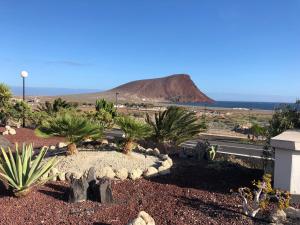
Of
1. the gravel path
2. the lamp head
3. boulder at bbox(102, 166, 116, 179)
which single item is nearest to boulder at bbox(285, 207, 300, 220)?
boulder at bbox(102, 166, 116, 179)

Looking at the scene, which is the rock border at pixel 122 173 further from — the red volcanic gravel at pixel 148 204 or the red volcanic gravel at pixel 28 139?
the red volcanic gravel at pixel 28 139

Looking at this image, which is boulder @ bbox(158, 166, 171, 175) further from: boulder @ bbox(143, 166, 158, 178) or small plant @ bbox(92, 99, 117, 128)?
small plant @ bbox(92, 99, 117, 128)

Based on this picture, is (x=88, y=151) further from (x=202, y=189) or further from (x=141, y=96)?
(x=141, y=96)

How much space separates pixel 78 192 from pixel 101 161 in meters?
2.50

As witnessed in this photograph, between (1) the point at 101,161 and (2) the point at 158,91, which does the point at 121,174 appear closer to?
(1) the point at 101,161

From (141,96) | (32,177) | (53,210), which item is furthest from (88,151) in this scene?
(141,96)

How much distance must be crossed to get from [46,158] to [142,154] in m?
2.44

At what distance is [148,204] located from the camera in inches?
241

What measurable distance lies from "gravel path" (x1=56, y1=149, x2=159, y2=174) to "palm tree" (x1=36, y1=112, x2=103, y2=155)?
355 mm

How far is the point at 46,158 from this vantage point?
9289mm

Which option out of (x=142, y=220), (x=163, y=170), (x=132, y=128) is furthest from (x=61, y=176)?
(x=142, y=220)

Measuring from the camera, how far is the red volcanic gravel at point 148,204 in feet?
18.1

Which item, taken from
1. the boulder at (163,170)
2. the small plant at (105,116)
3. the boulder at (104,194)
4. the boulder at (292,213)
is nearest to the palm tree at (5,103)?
the small plant at (105,116)

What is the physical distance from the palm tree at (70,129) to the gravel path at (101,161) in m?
0.35
